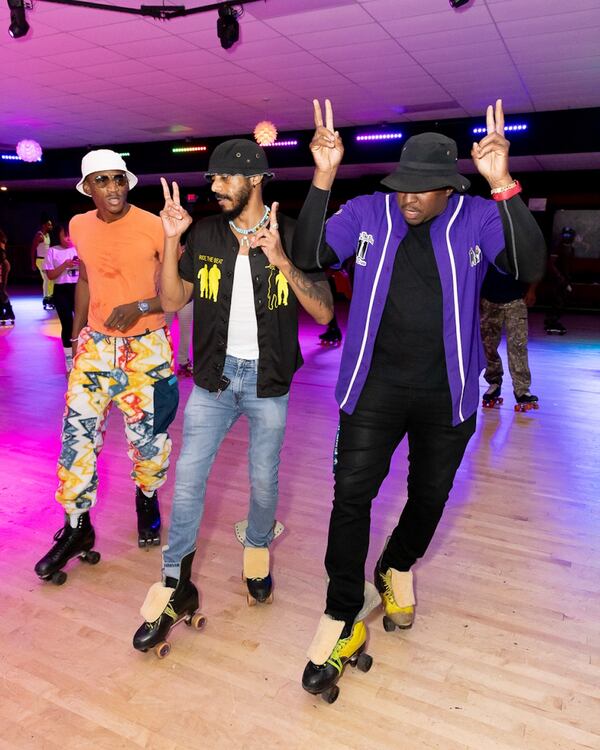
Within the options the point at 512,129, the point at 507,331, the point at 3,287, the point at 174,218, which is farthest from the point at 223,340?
the point at 3,287

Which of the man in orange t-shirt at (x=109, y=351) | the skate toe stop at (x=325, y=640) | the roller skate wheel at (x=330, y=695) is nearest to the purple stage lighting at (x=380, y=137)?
the man in orange t-shirt at (x=109, y=351)

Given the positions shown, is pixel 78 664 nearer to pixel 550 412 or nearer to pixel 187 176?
pixel 550 412

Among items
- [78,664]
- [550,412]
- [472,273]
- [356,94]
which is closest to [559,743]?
[472,273]

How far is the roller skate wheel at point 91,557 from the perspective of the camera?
284 cm

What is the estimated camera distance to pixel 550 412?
572cm

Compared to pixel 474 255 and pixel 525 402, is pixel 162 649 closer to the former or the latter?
pixel 474 255

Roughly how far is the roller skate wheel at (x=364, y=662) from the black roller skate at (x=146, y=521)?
1.23 metres

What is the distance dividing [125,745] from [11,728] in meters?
0.36

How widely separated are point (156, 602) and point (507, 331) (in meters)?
4.30

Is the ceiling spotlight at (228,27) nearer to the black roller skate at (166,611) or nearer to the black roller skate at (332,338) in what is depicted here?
the black roller skate at (332,338)

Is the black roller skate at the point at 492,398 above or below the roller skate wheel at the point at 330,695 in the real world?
above

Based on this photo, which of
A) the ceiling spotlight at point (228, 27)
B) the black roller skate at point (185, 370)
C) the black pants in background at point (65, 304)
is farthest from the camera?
the black pants in background at point (65, 304)

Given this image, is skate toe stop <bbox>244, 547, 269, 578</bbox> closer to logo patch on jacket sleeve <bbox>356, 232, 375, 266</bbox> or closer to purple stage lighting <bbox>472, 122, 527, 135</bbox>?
logo patch on jacket sleeve <bbox>356, 232, 375, 266</bbox>

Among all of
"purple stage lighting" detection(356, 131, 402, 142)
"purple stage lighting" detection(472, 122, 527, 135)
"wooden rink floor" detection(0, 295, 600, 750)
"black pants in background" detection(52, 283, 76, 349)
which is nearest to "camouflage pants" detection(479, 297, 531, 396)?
"wooden rink floor" detection(0, 295, 600, 750)
